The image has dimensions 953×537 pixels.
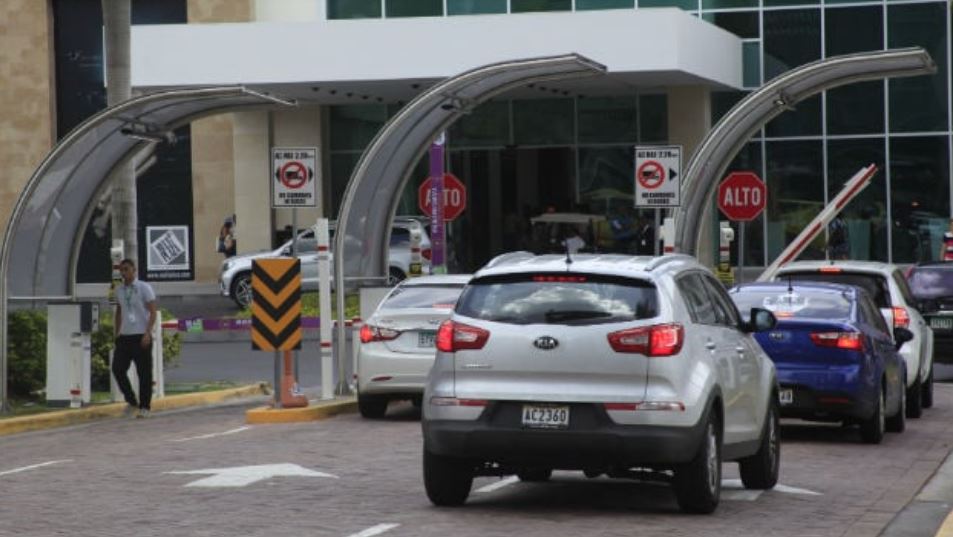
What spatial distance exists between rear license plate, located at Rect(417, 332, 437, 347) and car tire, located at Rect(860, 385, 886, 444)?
15.2 ft

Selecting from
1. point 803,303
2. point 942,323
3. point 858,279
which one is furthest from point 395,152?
point 803,303

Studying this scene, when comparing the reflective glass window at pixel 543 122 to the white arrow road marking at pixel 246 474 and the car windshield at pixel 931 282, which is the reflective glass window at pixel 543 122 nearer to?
the car windshield at pixel 931 282

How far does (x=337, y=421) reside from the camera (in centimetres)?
2180

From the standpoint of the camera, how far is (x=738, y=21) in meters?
49.9

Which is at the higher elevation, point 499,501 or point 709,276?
point 709,276

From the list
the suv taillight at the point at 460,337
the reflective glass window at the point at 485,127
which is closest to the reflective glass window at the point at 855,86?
the reflective glass window at the point at 485,127

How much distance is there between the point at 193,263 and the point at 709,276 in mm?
38944

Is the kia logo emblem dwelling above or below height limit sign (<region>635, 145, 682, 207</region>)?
below

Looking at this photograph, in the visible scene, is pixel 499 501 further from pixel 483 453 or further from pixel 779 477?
pixel 779 477

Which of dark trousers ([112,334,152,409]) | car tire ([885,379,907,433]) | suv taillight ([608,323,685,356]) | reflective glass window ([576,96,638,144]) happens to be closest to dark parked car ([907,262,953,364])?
car tire ([885,379,907,433])

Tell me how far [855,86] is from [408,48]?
10766 millimetres

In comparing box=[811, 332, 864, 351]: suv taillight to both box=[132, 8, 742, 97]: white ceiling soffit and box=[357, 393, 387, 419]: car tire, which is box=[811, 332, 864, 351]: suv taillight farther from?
box=[132, 8, 742, 97]: white ceiling soffit

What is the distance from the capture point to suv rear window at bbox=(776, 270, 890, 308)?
22903mm

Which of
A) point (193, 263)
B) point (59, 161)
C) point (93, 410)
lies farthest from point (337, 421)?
point (193, 263)
